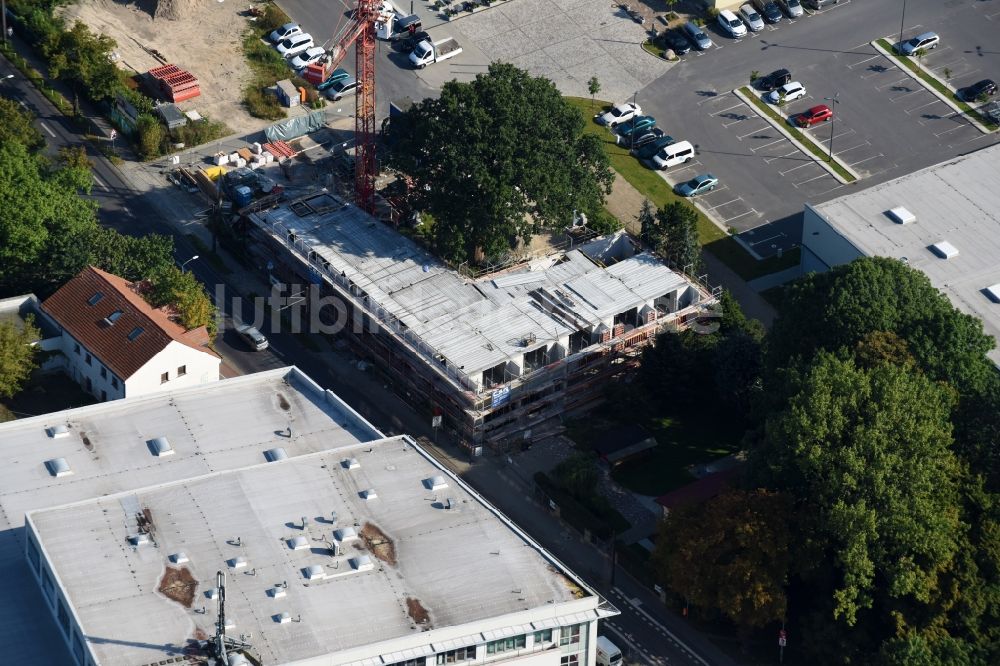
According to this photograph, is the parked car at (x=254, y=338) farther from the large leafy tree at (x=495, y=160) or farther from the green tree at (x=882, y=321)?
the green tree at (x=882, y=321)

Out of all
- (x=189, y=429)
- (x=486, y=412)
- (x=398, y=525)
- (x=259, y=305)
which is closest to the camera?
(x=398, y=525)

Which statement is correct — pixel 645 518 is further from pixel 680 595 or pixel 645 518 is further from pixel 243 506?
pixel 243 506

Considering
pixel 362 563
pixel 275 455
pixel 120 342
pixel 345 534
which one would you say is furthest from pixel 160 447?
pixel 362 563

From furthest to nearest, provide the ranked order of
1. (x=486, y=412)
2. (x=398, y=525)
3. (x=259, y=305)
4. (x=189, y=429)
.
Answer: (x=259, y=305) → (x=486, y=412) → (x=189, y=429) → (x=398, y=525)

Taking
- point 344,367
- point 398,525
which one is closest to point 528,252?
point 344,367

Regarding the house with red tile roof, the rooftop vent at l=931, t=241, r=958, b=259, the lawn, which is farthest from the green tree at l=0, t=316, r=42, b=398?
the rooftop vent at l=931, t=241, r=958, b=259

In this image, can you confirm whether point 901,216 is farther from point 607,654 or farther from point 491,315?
point 607,654
